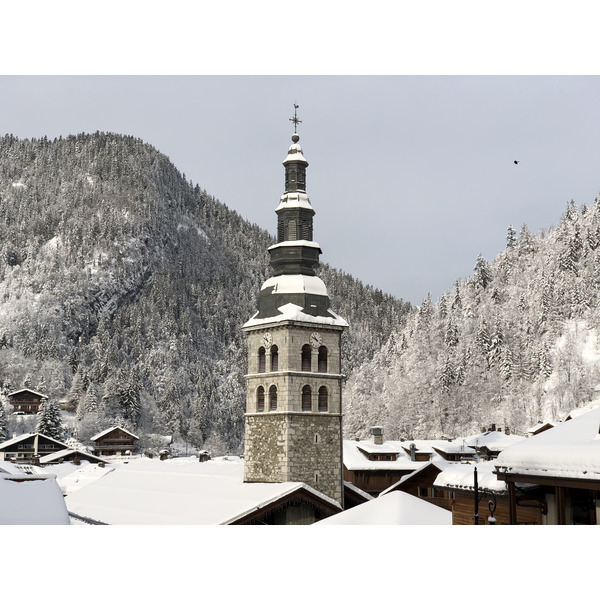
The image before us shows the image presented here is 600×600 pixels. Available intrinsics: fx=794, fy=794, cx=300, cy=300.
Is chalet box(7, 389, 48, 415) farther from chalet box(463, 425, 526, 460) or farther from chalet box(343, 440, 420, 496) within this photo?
chalet box(343, 440, 420, 496)

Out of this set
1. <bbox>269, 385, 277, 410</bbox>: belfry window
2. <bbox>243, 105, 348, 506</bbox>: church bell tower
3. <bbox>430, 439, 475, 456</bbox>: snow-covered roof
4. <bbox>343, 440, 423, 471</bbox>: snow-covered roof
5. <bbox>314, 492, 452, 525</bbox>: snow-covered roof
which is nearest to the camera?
<bbox>314, 492, 452, 525</bbox>: snow-covered roof

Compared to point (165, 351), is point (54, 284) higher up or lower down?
higher up

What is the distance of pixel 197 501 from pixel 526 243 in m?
124

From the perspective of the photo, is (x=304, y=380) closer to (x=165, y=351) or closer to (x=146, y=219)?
(x=165, y=351)

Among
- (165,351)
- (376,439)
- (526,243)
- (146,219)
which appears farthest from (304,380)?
(146,219)

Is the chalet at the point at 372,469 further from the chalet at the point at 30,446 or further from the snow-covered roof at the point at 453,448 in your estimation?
the chalet at the point at 30,446

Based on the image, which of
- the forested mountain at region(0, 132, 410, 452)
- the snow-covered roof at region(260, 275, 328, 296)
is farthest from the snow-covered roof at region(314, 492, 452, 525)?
the forested mountain at region(0, 132, 410, 452)

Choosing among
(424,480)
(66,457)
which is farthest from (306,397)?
(66,457)

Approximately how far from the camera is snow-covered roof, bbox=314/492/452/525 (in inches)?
973

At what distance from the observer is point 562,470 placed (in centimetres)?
1588

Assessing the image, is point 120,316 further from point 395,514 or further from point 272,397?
point 395,514

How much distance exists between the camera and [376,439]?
2660 inches

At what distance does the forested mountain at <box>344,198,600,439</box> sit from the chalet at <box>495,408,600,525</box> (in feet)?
287

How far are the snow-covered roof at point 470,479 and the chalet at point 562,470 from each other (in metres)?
1.86
